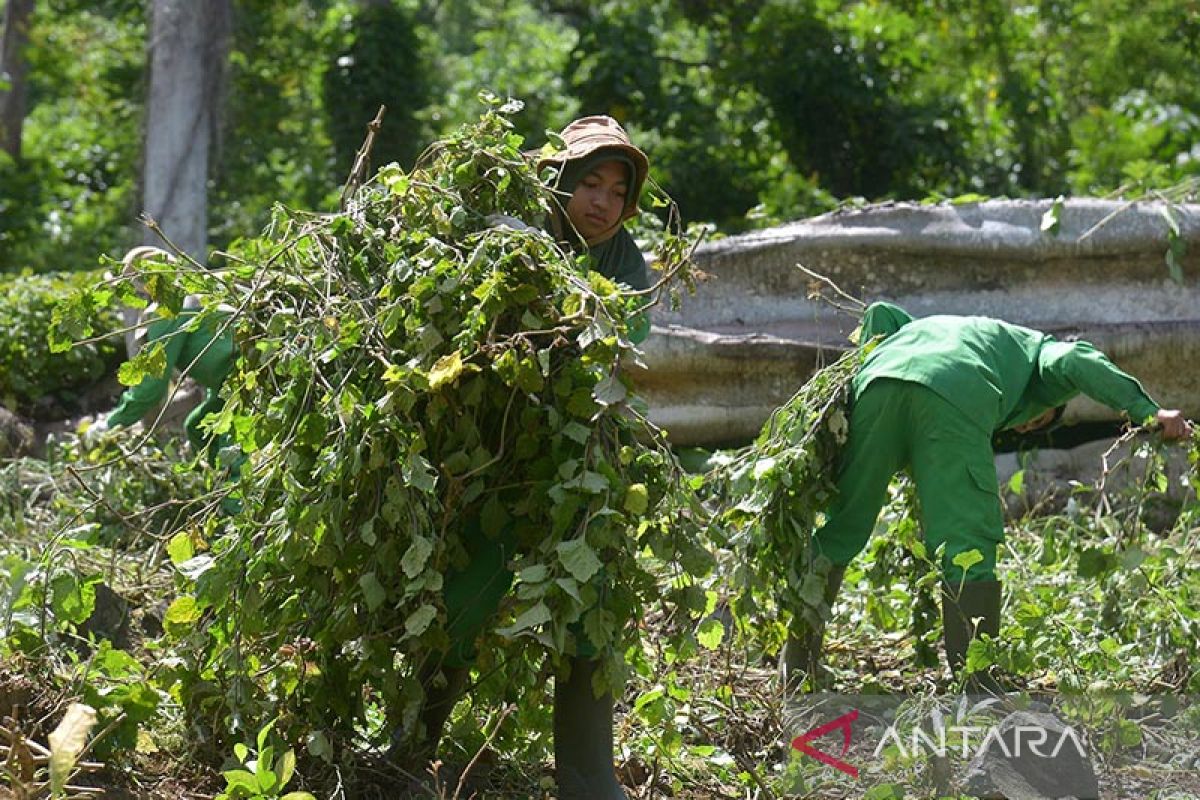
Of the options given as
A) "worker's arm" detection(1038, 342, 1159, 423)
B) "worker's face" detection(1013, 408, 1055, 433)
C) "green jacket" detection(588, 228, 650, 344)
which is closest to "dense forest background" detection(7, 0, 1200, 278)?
"worker's face" detection(1013, 408, 1055, 433)

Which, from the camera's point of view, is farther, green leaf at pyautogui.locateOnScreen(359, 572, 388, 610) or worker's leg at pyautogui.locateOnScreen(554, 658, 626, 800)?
worker's leg at pyautogui.locateOnScreen(554, 658, 626, 800)

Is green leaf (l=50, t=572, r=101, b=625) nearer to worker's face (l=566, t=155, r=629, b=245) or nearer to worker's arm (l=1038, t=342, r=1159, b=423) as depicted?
worker's face (l=566, t=155, r=629, b=245)

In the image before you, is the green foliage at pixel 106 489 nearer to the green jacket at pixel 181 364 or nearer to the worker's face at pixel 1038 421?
the green jacket at pixel 181 364

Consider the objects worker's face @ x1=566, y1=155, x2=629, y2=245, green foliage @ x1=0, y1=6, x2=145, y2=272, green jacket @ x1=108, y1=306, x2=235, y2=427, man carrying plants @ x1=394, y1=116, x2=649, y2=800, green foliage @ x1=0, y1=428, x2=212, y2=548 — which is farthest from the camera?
green foliage @ x1=0, y1=6, x2=145, y2=272

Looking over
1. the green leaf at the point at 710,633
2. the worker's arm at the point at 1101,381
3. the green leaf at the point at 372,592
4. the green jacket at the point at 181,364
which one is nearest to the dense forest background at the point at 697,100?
the green jacket at the point at 181,364

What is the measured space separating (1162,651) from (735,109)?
836 cm

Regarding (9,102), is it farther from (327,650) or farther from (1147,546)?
(327,650)

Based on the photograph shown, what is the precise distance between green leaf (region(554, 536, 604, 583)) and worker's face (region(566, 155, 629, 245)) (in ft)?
3.56

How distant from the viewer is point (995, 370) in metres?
5.29

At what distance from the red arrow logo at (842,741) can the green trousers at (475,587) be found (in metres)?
1.04

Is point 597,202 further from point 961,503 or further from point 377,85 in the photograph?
point 377,85

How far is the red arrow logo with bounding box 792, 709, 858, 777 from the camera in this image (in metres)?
4.73

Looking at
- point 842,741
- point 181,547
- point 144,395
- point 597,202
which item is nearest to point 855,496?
point 842,741

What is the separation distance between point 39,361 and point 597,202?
5220 mm
